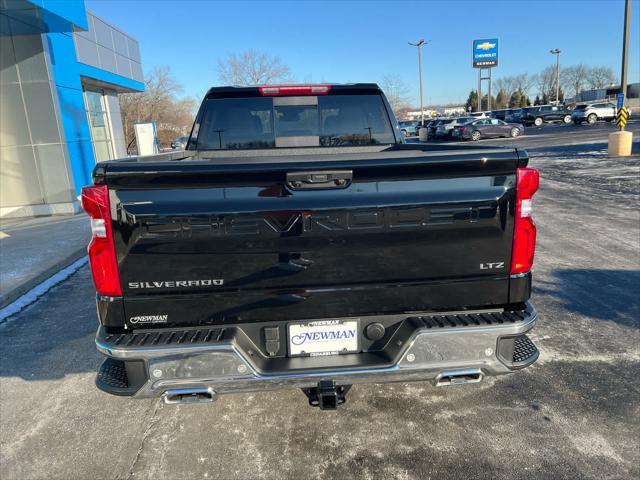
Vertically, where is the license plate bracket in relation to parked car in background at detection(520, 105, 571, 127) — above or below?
below

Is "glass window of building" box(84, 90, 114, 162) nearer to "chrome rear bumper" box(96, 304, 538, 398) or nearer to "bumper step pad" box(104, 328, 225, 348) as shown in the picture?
"bumper step pad" box(104, 328, 225, 348)

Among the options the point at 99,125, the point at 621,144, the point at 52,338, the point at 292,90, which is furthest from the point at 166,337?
the point at 621,144

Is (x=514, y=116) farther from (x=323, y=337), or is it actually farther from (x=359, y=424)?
(x=323, y=337)

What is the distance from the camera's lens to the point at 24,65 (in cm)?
1061

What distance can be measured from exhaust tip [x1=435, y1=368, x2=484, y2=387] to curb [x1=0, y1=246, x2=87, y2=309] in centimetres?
520

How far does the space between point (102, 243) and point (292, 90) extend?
2383 millimetres

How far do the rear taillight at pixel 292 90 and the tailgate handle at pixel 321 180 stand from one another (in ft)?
6.60

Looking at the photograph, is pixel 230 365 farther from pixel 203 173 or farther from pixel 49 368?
pixel 49 368

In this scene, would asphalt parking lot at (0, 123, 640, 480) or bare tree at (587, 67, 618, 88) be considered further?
bare tree at (587, 67, 618, 88)

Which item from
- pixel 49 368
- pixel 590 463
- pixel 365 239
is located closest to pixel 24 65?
pixel 49 368

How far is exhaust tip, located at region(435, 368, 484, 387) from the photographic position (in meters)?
2.45

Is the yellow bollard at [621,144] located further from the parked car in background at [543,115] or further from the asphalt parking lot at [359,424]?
the parked car in background at [543,115]

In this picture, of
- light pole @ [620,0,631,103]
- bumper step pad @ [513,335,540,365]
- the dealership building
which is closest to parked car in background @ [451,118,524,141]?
light pole @ [620,0,631,103]

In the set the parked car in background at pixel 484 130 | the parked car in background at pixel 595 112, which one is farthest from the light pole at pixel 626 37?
the parked car in background at pixel 595 112
